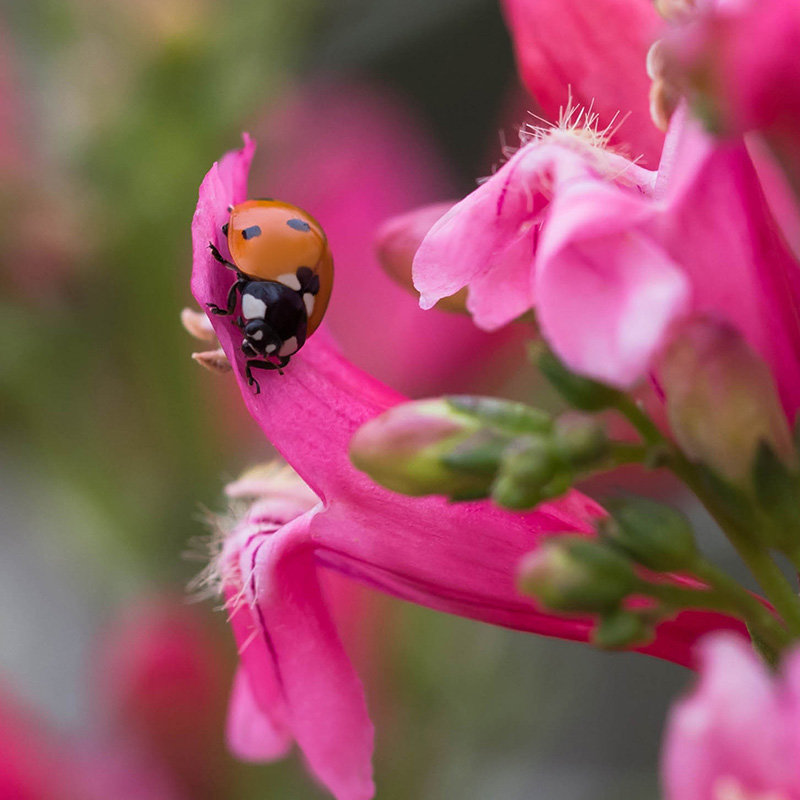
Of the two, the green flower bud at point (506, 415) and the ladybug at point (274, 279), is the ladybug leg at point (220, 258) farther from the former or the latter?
the green flower bud at point (506, 415)

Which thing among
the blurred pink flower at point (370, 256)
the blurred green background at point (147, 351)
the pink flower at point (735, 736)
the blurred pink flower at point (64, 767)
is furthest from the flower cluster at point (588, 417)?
the blurred pink flower at point (370, 256)

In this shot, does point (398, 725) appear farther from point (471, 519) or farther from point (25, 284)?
point (471, 519)

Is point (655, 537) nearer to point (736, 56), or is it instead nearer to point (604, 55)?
point (736, 56)

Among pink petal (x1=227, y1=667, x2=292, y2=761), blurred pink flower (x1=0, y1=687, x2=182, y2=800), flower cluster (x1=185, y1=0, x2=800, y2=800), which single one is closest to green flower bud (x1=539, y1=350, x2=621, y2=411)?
flower cluster (x1=185, y1=0, x2=800, y2=800)

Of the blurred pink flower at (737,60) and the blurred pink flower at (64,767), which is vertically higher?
the blurred pink flower at (737,60)

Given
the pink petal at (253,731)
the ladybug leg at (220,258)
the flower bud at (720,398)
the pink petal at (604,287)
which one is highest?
the ladybug leg at (220,258)

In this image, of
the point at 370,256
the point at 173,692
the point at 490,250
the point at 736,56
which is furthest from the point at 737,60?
the point at 370,256

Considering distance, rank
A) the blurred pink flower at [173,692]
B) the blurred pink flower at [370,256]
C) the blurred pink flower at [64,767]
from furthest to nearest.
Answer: the blurred pink flower at [370,256] < the blurred pink flower at [173,692] < the blurred pink flower at [64,767]
